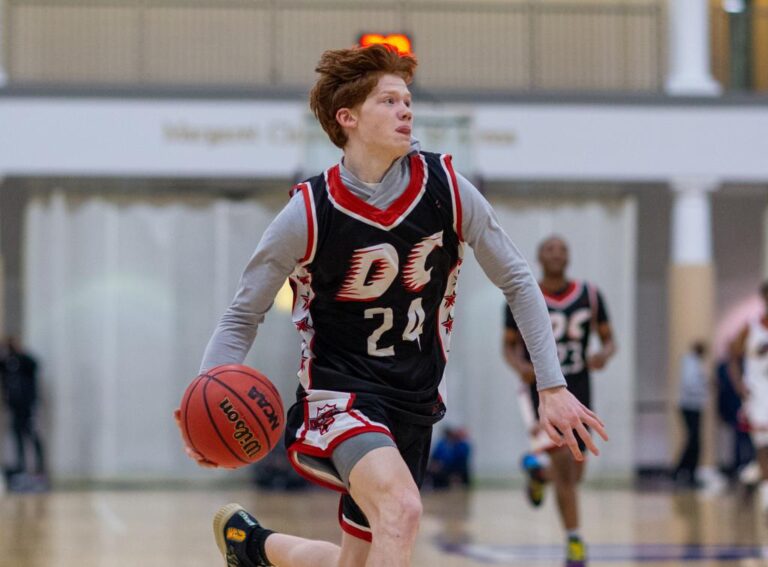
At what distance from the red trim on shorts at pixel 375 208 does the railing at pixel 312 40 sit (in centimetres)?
1514

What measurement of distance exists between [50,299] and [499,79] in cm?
704

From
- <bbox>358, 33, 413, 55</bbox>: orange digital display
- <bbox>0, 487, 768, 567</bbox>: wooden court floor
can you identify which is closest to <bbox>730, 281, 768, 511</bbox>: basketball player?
<bbox>0, 487, 768, 567</bbox>: wooden court floor

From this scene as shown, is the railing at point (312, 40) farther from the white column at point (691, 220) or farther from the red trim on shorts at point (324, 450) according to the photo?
the red trim on shorts at point (324, 450)

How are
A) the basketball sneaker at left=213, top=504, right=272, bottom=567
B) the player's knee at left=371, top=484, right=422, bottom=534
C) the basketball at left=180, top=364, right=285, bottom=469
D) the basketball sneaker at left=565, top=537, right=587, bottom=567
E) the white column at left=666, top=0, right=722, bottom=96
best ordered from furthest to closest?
the white column at left=666, top=0, right=722, bottom=96 → the basketball sneaker at left=565, top=537, right=587, bottom=567 → the basketball sneaker at left=213, top=504, right=272, bottom=567 → the basketball at left=180, top=364, right=285, bottom=469 → the player's knee at left=371, top=484, right=422, bottom=534

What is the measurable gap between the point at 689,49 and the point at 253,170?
6.33 meters

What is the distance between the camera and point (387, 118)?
4891 mm

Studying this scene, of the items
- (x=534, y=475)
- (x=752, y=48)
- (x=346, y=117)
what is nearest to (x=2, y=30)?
(x=752, y=48)

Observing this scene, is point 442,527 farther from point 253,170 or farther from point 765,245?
point 765,245

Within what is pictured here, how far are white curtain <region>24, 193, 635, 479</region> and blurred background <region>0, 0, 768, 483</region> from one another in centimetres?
3

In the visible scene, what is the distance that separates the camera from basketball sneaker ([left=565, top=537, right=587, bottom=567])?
28.8 ft

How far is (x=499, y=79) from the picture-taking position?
67.9 ft

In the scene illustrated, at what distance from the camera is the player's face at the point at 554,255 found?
9523 mm

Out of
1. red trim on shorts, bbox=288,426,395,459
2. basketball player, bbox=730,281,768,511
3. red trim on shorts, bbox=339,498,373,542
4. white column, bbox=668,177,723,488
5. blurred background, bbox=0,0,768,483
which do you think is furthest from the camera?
white column, bbox=668,177,723,488

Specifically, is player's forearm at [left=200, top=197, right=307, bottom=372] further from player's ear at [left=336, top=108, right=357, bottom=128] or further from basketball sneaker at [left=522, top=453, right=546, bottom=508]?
basketball sneaker at [left=522, top=453, right=546, bottom=508]
